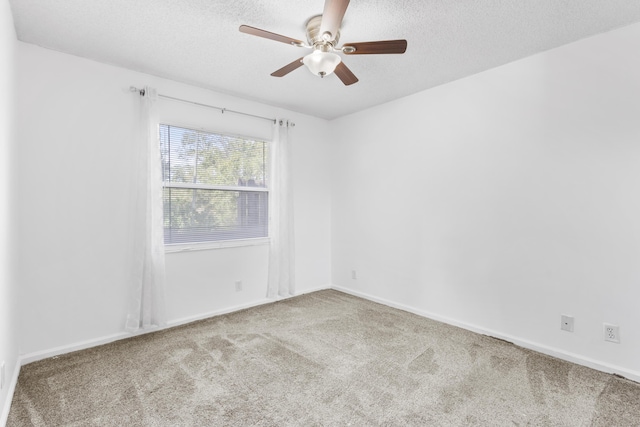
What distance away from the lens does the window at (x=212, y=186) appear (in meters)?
3.15

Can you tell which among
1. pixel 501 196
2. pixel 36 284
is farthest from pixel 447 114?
pixel 36 284

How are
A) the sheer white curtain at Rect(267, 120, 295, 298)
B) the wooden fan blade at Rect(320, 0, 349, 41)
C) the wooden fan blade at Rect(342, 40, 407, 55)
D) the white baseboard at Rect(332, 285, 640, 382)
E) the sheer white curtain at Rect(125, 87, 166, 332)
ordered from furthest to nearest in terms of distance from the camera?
1. the sheer white curtain at Rect(267, 120, 295, 298)
2. the sheer white curtain at Rect(125, 87, 166, 332)
3. the white baseboard at Rect(332, 285, 640, 382)
4. the wooden fan blade at Rect(342, 40, 407, 55)
5. the wooden fan blade at Rect(320, 0, 349, 41)

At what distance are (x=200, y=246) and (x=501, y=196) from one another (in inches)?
120

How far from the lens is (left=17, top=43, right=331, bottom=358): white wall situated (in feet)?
7.89

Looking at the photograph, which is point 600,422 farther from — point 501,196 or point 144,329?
point 144,329

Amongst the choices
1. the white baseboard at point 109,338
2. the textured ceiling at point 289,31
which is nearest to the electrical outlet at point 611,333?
the textured ceiling at point 289,31

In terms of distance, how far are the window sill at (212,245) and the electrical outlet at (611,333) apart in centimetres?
325

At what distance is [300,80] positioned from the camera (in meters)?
3.10

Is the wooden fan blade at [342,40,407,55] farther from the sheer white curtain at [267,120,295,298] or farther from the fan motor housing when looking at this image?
the sheer white curtain at [267,120,295,298]

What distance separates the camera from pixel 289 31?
7.33 ft

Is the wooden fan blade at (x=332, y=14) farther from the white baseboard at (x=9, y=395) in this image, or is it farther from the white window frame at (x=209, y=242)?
the white baseboard at (x=9, y=395)

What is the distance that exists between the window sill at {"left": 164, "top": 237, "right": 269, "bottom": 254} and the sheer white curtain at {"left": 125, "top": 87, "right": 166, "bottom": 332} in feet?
0.62

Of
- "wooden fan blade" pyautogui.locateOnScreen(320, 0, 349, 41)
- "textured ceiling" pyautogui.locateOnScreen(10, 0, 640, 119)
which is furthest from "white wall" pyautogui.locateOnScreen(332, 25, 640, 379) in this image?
"wooden fan blade" pyautogui.locateOnScreen(320, 0, 349, 41)

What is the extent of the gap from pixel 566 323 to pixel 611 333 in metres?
0.26
